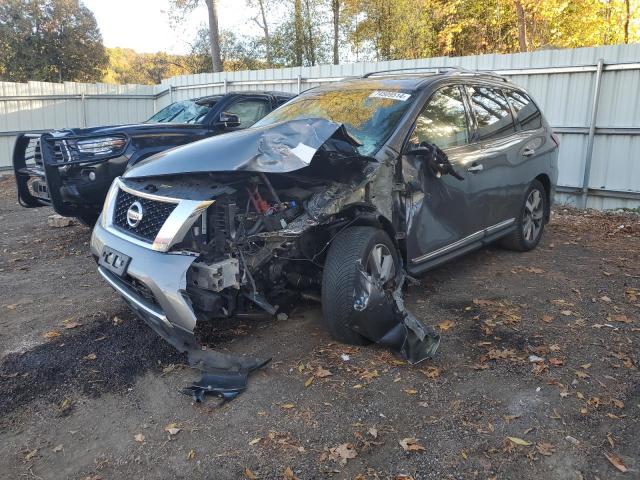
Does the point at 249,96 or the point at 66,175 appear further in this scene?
the point at 249,96

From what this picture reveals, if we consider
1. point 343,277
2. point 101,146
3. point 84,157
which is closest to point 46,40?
point 101,146

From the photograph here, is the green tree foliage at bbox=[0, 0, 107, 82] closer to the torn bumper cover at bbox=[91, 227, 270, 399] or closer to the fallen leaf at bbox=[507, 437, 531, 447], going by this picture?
the torn bumper cover at bbox=[91, 227, 270, 399]

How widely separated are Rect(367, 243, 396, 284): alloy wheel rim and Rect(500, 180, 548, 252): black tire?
246 centimetres

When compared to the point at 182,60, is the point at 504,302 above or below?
below

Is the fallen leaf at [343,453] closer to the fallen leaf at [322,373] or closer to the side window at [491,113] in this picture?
the fallen leaf at [322,373]

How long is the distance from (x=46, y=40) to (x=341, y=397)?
3111 centimetres

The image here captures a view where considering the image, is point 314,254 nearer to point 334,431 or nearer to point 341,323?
point 341,323

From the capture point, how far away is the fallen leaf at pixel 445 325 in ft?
13.4

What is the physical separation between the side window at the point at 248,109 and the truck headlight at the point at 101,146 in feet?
6.48

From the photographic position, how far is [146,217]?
3.47m

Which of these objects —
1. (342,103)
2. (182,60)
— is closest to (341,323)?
(342,103)

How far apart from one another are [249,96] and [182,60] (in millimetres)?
31050

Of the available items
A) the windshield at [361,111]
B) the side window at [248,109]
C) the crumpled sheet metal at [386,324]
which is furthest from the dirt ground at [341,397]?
the side window at [248,109]

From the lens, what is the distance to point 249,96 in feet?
25.2
